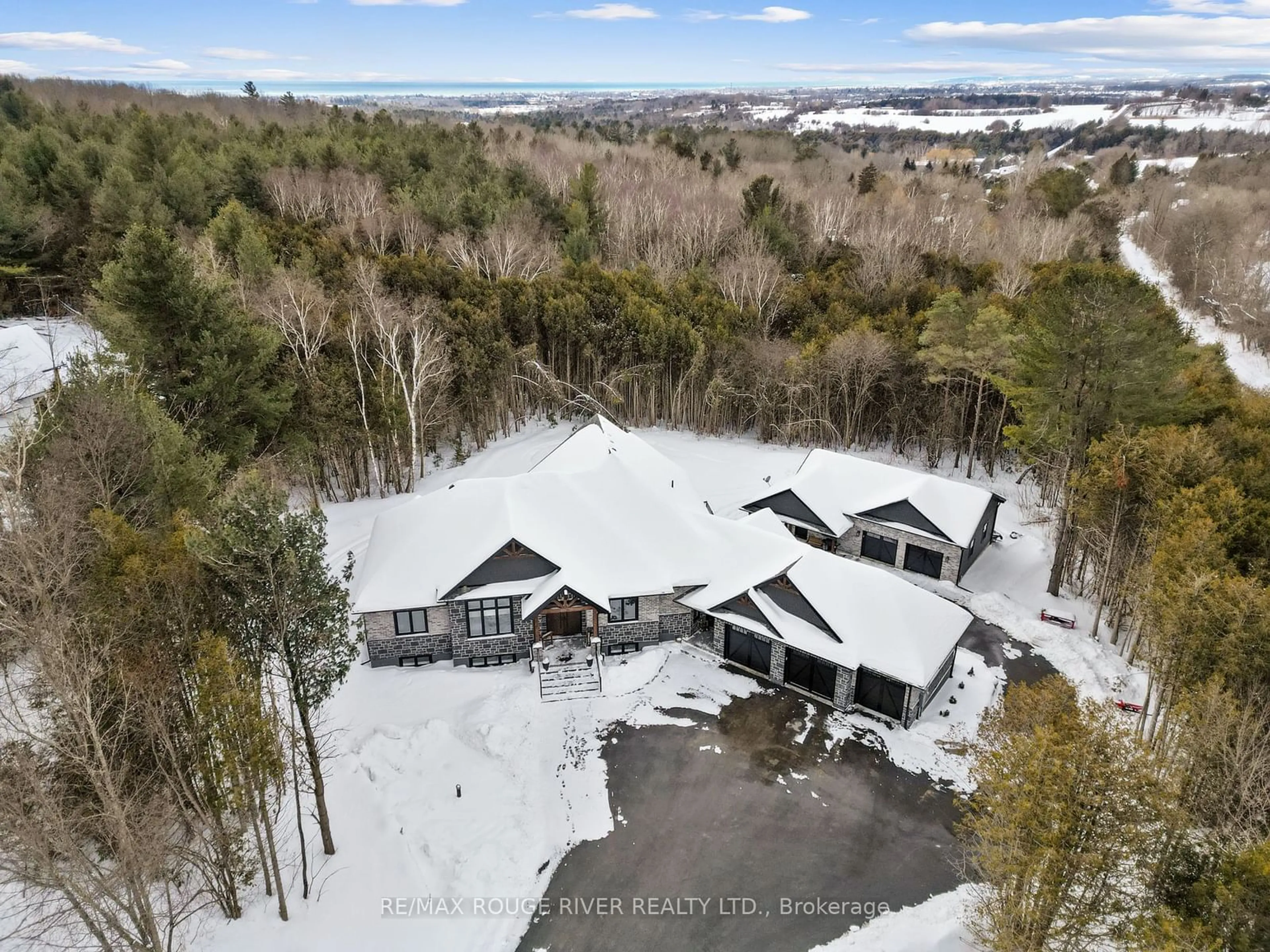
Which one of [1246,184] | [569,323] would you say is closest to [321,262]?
[569,323]

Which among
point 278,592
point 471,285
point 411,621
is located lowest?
point 411,621

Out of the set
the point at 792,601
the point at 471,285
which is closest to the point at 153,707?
the point at 792,601

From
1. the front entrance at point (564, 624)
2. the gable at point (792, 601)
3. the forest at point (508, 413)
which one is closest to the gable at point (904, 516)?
the forest at point (508, 413)

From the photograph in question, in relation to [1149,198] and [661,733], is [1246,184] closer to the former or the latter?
[1149,198]

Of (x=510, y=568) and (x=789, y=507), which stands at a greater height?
(x=510, y=568)

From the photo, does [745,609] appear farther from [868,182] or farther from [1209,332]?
[868,182]

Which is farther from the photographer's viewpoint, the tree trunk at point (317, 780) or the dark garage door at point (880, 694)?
the dark garage door at point (880, 694)

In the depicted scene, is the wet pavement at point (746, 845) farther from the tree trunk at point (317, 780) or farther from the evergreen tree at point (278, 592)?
the evergreen tree at point (278, 592)
